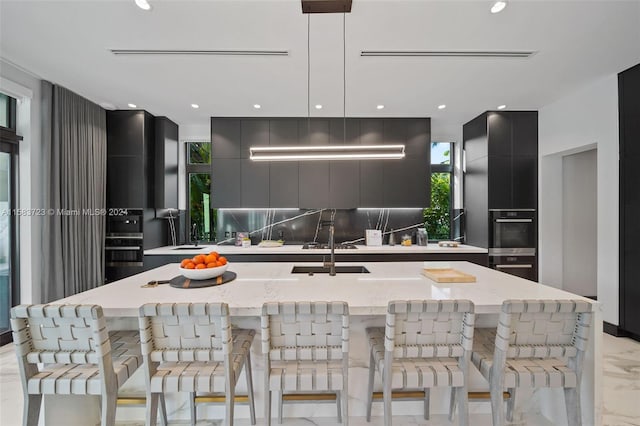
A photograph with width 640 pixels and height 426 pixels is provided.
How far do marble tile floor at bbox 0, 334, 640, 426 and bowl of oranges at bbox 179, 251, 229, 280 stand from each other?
0.95m

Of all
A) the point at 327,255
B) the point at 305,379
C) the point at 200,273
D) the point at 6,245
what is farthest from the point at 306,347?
the point at 6,245

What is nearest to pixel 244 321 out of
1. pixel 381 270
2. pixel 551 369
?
pixel 381 270

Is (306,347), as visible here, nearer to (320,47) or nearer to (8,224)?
(320,47)

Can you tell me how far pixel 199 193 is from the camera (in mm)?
4859

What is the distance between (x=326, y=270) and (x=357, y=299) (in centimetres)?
90

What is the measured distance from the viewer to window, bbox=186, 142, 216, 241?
4809mm

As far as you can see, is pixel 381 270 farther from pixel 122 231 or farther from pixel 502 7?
pixel 122 231

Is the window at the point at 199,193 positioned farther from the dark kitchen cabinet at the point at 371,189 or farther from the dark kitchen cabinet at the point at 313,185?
the dark kitchen cabinet at the point at 371,189

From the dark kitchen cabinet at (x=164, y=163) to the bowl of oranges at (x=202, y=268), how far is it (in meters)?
2.64

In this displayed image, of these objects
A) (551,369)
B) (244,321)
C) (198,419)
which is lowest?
(198,419)

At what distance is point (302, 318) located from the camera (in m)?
1.41

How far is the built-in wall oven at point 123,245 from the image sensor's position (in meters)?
3.97

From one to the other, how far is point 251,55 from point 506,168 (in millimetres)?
3628

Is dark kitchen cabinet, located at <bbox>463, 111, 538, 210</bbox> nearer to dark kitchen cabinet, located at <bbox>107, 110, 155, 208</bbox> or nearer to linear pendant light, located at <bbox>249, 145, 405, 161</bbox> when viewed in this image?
linear pendant light, located at <bbox>249, 145, 405, 161</bbox>
